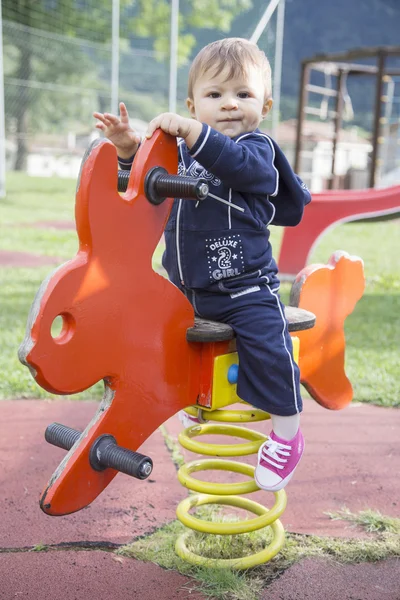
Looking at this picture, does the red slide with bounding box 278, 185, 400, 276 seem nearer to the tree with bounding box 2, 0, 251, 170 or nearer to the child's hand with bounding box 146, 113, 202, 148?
the child's hand with bounding box 146, 113, 202, 148

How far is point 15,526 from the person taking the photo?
2158 mm

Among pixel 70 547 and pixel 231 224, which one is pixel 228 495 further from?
pixel 231 224

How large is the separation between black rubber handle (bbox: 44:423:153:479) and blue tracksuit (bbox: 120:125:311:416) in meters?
0.38

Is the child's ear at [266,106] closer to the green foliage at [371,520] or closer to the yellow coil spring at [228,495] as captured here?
the yellow coil spring at [228,495]

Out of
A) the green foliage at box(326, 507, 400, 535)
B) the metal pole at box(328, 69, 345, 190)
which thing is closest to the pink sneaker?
the green foliage at box(326, 507, 400, 535)

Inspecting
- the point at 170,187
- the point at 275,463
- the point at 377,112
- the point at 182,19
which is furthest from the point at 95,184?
the point at 182,19

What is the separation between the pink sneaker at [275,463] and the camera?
1.84m

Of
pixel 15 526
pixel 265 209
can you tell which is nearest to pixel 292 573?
pixel 15 526

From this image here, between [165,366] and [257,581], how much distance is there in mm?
636

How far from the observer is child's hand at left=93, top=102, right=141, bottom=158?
72.6 inches

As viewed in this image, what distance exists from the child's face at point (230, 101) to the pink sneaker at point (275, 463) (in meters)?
0.81

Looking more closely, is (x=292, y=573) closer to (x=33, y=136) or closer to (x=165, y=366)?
(x=165, y=366)

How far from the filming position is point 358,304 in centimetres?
531

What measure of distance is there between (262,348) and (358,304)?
12.1 feet
